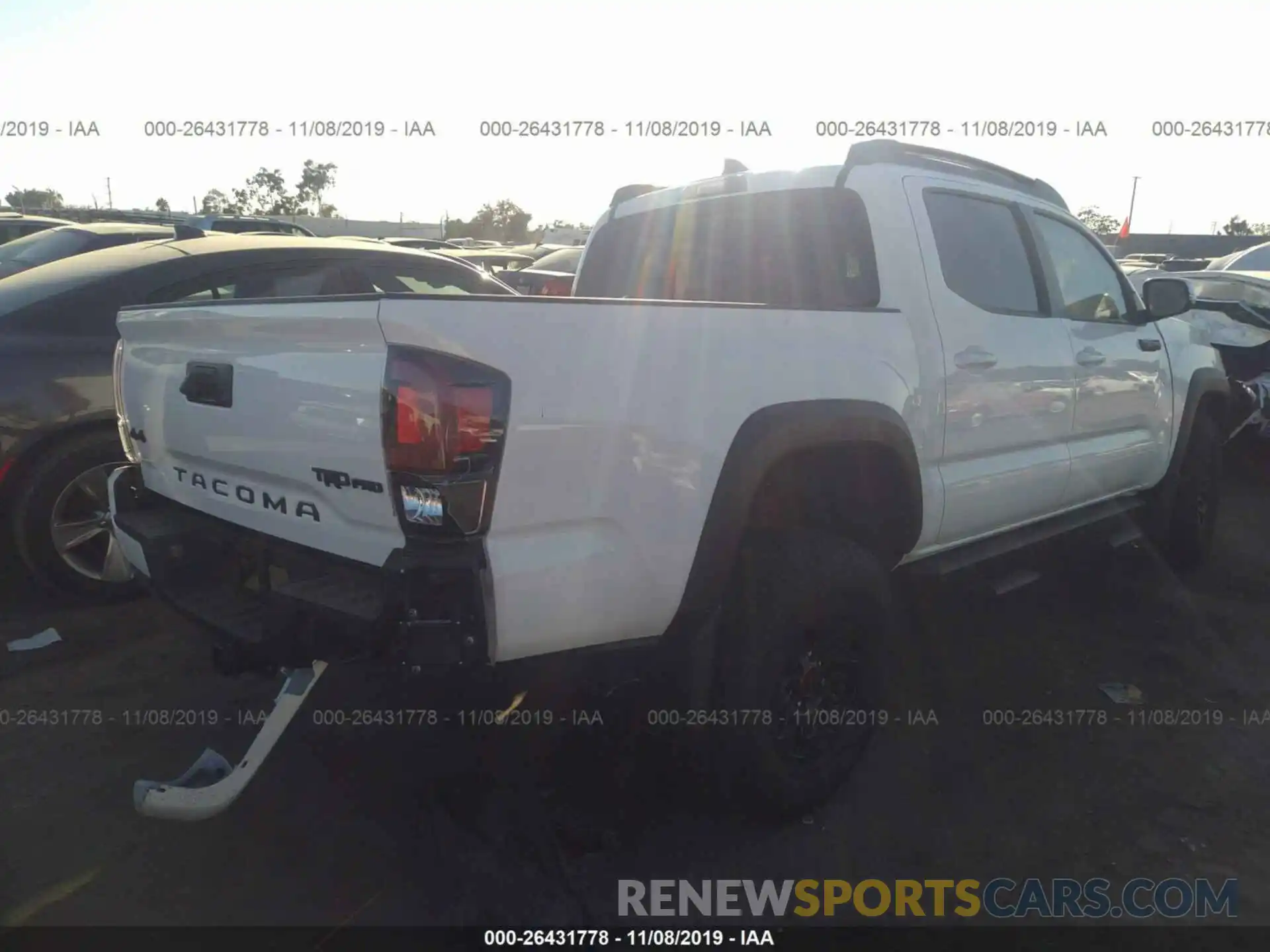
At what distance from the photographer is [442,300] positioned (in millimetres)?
2014

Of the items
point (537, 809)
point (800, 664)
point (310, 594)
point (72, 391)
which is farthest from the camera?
point (72, 391)

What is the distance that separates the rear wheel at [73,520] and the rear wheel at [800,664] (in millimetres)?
2806

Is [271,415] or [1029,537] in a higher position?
[271,415]

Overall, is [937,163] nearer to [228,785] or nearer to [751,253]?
[751,253]

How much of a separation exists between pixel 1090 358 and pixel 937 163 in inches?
43.9

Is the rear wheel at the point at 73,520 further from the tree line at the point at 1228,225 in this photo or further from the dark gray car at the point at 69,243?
the tree line at the point at 1228,225

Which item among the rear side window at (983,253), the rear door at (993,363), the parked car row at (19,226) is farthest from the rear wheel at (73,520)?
the parked car row at (19,226)

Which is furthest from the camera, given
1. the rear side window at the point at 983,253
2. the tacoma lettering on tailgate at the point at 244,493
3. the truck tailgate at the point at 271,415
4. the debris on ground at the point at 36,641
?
the debris on ground at the point at 36,641

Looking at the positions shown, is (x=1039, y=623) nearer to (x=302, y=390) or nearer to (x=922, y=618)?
(x=922, y=618)

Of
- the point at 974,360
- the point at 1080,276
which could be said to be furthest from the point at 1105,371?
the point at 974,360

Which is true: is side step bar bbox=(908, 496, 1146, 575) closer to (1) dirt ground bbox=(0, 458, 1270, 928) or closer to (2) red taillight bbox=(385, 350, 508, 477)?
(1) dirt ground bbox=(0, 458, 1270, 928)

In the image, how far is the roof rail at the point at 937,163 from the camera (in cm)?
330

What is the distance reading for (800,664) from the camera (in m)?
2.71

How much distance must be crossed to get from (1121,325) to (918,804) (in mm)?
2574
